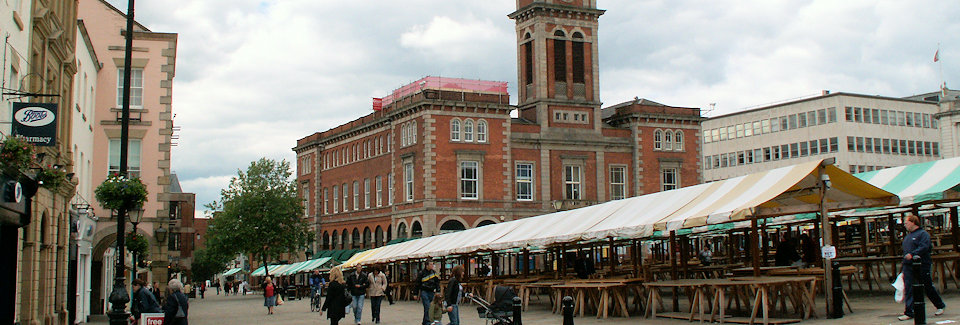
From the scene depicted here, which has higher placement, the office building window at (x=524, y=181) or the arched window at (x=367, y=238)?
the office building window at (x=524, y=181)

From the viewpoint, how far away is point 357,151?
240 feet

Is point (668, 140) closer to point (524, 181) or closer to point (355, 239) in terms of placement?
point (524, 181)

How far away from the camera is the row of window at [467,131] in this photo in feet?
201

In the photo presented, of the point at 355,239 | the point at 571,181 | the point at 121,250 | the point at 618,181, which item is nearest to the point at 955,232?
the point at 121,250

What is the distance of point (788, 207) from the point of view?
17.2 metres

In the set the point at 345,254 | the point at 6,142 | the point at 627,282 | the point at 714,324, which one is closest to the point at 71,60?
the point at 6,142

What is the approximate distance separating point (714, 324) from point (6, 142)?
12.1m

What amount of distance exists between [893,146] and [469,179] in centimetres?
3999

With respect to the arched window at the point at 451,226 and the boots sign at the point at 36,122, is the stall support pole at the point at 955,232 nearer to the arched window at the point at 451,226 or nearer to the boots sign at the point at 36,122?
the boots sign at the point at 36,122

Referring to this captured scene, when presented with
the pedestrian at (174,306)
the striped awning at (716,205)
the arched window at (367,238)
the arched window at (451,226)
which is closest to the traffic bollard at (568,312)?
the striped awning at (716,205)

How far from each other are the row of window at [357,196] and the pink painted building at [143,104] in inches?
1280

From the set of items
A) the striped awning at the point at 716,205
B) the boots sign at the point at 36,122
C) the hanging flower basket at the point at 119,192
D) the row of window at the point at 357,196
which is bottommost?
the striped awning at the point at 716,205

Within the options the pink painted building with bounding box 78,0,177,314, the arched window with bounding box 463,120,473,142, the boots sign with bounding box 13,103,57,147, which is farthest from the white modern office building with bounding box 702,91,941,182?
the boots sign with bounding box 13,103,57,147

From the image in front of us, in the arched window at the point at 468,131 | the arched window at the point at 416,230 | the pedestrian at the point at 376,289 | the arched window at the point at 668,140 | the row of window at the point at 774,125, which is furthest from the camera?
the row of window at the point at 774,125
